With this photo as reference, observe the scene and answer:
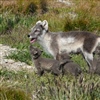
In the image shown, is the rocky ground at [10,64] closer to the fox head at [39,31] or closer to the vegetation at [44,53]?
the vegetation at [44,53]

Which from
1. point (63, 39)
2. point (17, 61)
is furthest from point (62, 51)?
point (17, 61)

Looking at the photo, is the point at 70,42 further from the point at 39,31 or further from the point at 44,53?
the point at 44,53

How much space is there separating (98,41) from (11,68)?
2.57 meters

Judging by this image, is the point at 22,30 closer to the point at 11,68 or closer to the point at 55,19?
the point at 55,19

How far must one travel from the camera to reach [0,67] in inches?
479

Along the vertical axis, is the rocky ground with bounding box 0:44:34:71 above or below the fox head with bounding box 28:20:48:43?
below

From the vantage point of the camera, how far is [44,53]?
14.7m

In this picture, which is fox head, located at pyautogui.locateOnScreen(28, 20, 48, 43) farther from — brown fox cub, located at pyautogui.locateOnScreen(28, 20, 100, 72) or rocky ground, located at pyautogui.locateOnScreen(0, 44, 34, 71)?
rocky ground, located at pyautogui.locateOnScreen(0, 44, 34, 71)

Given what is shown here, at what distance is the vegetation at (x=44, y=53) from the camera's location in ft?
24.8

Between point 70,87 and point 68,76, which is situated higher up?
point 70,87

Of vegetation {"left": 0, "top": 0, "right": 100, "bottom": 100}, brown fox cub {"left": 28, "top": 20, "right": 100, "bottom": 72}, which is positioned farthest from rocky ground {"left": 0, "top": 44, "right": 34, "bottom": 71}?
brown fox cub {"left": 28, "top": 20, "right": 100, "bottom": 72}

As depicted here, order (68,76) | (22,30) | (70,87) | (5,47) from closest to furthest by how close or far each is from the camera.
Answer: (70,87) < (68,76) < (5,47) < (22,30)

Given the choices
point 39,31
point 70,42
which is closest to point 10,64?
point 39,31

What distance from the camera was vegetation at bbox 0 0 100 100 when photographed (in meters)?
7.57
